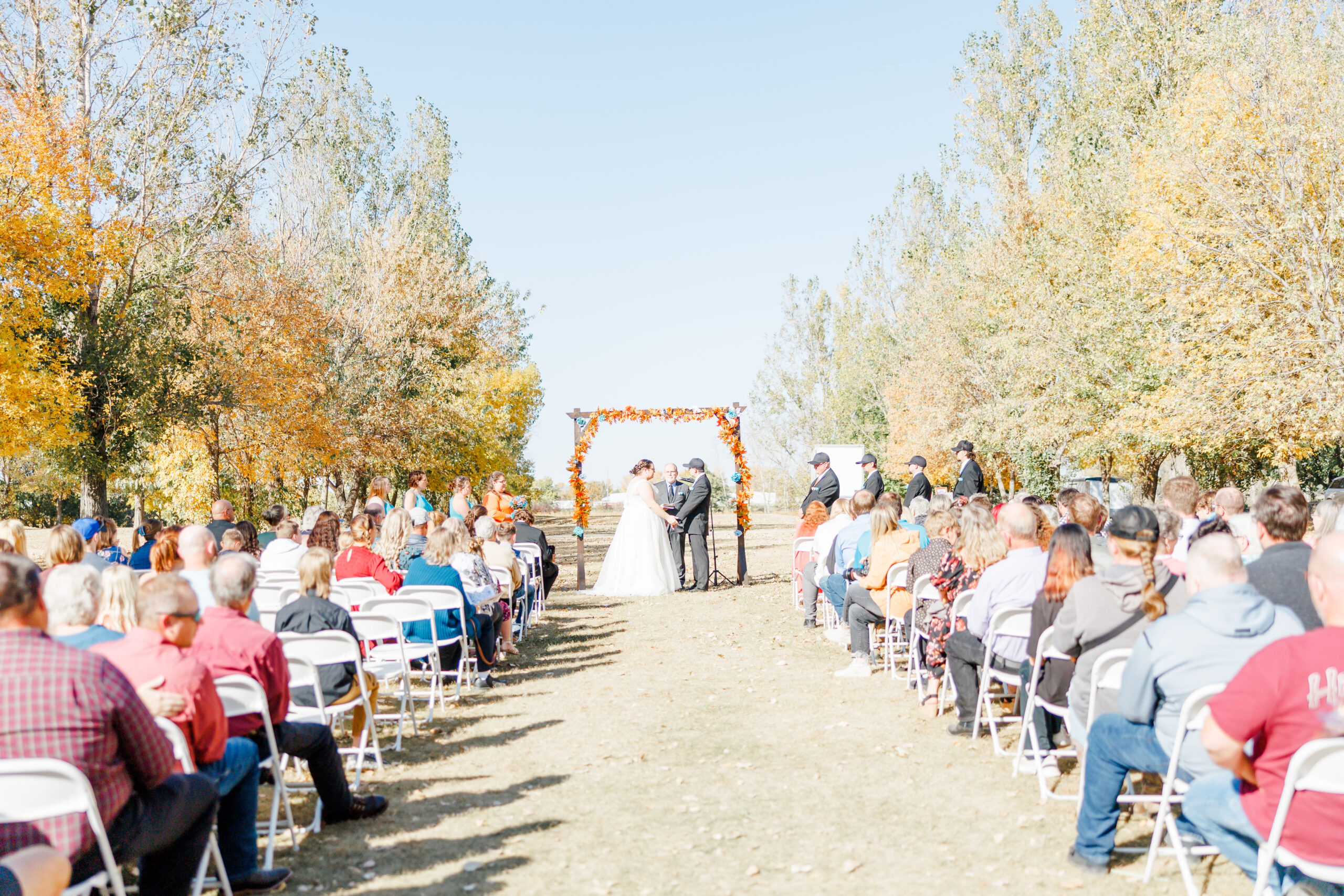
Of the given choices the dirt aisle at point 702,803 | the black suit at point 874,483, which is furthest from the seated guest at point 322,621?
the black suit at point 874,483

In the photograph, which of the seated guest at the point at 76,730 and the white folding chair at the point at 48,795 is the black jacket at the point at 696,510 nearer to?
the seated guest at the point at 76,730

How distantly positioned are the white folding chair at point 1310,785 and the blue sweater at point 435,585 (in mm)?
5871

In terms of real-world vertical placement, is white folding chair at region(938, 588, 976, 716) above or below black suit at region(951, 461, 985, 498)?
below

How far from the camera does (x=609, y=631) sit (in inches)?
462

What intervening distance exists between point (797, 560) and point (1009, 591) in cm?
710

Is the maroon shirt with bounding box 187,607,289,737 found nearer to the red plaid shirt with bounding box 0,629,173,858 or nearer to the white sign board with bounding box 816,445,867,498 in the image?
the red plaid shirt with bounding box 0,629,173,858

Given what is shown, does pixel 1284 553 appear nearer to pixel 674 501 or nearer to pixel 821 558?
pixel 821 558

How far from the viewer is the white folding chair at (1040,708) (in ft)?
16.8

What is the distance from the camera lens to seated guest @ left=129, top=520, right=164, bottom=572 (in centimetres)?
869

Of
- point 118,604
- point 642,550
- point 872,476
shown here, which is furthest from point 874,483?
point 118,604

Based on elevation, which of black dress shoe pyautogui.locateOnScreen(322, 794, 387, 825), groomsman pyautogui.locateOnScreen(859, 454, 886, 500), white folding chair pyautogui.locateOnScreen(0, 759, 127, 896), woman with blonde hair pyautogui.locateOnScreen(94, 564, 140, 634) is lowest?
black dress shoe pyautogui.locateOnScreen(322, 794, 387, 825)

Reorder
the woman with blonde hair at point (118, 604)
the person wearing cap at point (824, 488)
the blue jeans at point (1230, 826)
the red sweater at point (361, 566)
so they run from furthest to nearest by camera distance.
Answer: the person wearing cap at point (824, 488) → the red sweater at point (361, 566) → the woman with blonde hair at point (118, 604) → the blue jeans at point (1230, 826)

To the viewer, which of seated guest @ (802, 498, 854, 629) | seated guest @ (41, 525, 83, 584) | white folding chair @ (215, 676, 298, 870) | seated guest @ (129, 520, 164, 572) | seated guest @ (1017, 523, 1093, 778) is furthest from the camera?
seated guest @ (802, 498, 854, 629)

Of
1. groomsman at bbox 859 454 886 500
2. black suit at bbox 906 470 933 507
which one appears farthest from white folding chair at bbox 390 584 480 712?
black suit at bbox 906 470 933 507
